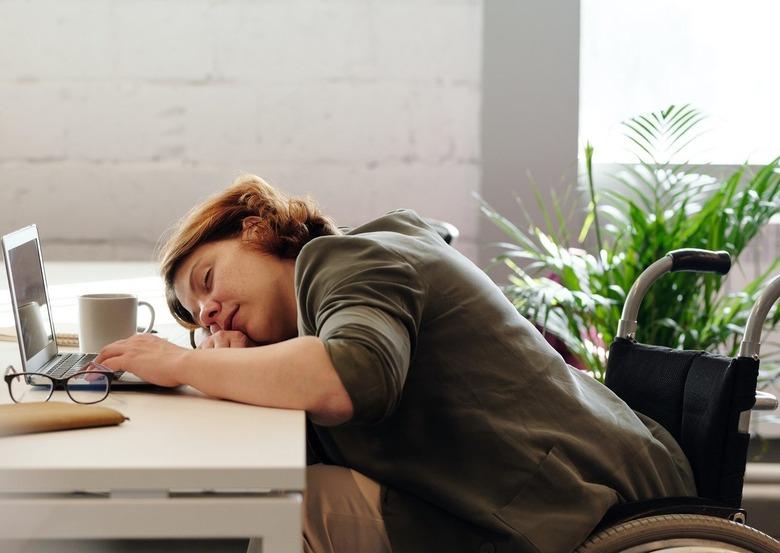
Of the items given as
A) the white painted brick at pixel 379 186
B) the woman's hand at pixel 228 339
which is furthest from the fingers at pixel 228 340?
the white painted brick at pixel 379 186

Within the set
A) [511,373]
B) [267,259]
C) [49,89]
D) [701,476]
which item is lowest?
[701,476]

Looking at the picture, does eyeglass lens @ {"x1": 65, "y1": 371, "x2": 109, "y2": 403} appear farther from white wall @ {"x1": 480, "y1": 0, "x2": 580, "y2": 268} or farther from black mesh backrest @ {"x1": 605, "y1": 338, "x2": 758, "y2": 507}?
white wall @ {"x1": 480, "y1": 0, "x2": 580, "y2": 268}

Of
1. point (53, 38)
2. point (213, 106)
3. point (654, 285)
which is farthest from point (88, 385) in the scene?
point (53, 38)

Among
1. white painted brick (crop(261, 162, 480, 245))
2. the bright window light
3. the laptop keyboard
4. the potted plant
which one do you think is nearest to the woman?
the laptop keyboard

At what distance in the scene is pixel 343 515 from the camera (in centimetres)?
119

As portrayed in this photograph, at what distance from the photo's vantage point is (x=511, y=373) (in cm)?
121

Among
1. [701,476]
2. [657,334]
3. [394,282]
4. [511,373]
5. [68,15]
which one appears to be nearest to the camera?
[394,282]

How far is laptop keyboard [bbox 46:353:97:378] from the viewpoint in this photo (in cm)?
121

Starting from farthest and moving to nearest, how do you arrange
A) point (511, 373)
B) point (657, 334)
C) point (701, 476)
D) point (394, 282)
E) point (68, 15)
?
point (68, 15) → point (657, 334) → point (701, 476) → point (511, 373) → point (394, 282)

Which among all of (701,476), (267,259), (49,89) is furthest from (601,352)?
(49,89)

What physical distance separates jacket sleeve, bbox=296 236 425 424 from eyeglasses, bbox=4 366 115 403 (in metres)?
0.23

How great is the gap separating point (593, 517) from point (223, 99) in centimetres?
192

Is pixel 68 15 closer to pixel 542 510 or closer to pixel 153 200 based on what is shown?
pixel 153 200

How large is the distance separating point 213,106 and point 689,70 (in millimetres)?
1391
